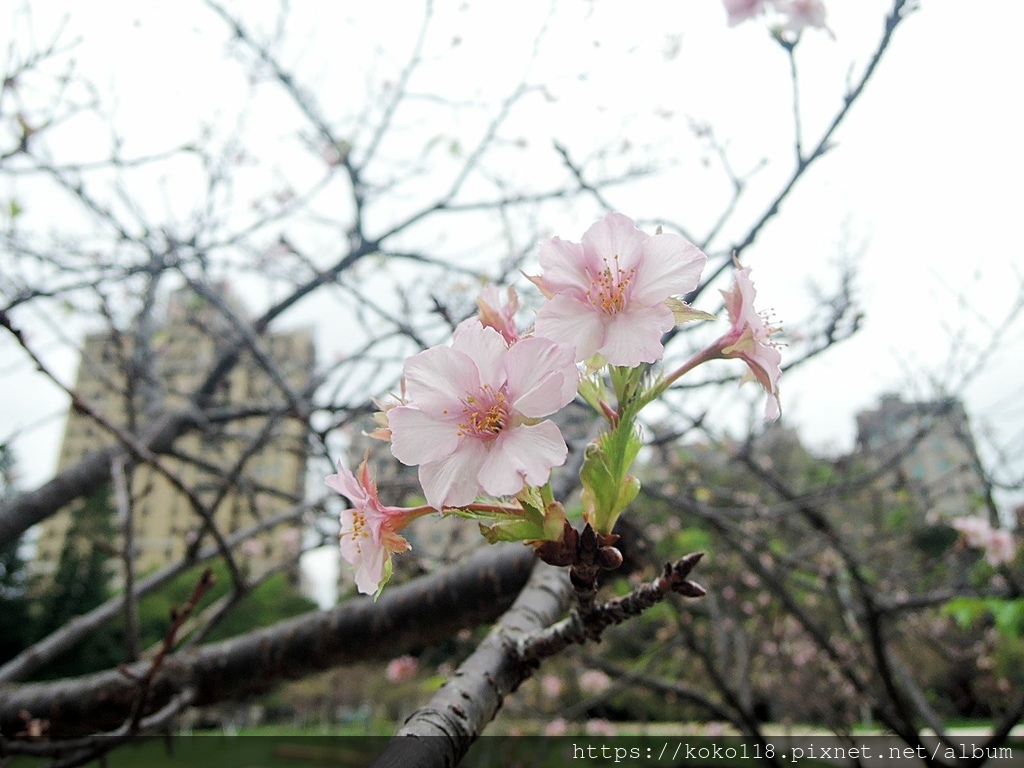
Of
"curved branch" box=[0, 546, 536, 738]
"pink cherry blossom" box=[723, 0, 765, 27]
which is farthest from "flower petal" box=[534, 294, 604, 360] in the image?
"pink cherry blossom" box=[723, 0, 765, 27]

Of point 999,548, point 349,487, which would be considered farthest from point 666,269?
point 999,548

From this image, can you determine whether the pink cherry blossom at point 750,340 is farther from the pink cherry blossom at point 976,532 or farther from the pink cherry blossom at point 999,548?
the pink cherry blossom at point 976,532

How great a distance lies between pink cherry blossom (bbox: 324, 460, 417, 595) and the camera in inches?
30.0

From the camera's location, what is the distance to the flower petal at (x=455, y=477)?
26.8 inches

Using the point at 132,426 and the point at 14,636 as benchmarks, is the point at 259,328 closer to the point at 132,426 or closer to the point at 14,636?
the point at 132,426

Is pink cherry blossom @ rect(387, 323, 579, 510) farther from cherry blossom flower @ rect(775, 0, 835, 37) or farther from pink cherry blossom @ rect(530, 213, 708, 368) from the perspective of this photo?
cherry blossom flower @ rect(775, 0, 835, 37)

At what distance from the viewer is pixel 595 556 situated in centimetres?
76

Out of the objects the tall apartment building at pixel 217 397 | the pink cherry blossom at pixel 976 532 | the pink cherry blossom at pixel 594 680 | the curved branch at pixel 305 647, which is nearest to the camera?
the curved branch at pixel 305 647

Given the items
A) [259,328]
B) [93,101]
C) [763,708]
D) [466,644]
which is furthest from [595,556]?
[763,708]

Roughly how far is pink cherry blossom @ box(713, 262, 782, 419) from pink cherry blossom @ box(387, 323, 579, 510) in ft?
0.85

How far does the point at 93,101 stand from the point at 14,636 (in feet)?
51.1

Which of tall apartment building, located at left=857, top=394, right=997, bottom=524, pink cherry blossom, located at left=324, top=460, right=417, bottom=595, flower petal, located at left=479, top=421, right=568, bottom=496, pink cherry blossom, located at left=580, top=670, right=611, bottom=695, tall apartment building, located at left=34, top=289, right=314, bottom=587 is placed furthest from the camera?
pink cherry blossom, located at left=580, top=670, right=611, bottom=695

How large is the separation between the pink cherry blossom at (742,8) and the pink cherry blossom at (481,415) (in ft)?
3.77

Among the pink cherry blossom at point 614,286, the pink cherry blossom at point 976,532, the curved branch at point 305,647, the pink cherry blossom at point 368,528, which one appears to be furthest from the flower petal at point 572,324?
the pink cherry blossom at point 976,532
